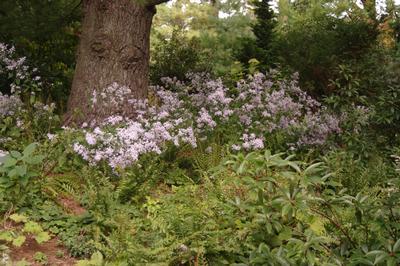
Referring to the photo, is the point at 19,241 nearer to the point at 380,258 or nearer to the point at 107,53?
the point at 380,258

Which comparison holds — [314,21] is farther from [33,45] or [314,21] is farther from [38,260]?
[38,260]

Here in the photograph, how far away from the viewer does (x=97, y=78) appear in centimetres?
667

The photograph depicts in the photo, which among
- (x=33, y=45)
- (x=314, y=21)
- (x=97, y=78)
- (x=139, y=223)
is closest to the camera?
(x=139, y=223)

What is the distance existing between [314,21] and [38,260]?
10.3m

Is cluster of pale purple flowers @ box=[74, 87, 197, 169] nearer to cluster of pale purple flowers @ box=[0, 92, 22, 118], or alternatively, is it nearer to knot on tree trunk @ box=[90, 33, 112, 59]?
knot on tree trunk @ box=[90, 33, 112, 59]

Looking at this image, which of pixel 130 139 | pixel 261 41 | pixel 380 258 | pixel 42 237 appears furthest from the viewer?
pixel 261 41

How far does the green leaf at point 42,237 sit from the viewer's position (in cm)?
407

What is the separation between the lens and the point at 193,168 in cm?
609

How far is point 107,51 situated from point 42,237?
10.5ft

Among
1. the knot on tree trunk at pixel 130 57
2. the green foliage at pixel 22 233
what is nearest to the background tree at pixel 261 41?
the knot on tree trunk at pixel 130 57

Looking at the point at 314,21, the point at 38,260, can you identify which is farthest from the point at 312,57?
the point at 38,260

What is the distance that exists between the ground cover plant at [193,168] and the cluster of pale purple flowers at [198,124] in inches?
0.9

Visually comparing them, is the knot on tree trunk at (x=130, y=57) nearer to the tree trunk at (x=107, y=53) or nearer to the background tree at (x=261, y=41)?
the tree trunk at (x=107, y=53)

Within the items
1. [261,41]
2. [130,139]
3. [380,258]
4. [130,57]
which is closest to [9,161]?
[130,139]
